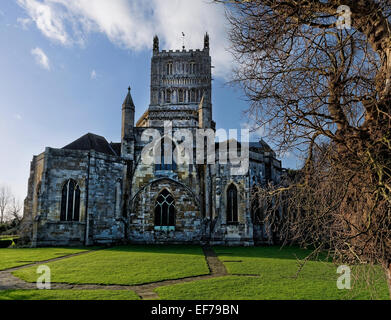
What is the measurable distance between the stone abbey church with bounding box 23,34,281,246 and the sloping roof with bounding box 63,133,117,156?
0.08 metres

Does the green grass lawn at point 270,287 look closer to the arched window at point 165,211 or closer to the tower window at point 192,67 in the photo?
the arched window at point 165,211

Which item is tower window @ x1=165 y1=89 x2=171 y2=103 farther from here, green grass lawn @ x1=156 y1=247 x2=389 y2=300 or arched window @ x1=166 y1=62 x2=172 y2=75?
green grass lawn @ x1=156 y1=247 x2=389 y2=300

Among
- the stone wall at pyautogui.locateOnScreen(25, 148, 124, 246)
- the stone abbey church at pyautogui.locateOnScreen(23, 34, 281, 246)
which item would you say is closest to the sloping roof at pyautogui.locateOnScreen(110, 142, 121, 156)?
the stone abbey church at pyautogui.locateOnScreen(23, 34, 281, 246)

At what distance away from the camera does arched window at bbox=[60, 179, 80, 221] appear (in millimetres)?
21297

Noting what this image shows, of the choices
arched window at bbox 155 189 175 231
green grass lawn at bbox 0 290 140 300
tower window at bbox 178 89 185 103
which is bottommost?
green grass lawn at bbox 0 290 140 300

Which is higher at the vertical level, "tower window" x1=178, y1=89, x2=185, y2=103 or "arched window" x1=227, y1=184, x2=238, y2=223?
"tower window" x1=178, y1=89, x2=185, y2=103

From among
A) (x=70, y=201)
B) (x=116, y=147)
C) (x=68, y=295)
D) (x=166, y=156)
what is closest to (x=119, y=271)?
(x=68, y=295)

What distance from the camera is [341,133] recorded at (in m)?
4.39

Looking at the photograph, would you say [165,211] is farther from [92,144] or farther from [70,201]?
[92,144]

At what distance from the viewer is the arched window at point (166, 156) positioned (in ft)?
78.8

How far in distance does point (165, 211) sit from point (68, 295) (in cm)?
1604

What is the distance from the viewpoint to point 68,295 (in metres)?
7.47

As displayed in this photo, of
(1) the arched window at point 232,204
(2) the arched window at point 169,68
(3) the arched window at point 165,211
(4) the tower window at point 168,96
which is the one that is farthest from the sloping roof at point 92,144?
(2) the arched window at point 169,68

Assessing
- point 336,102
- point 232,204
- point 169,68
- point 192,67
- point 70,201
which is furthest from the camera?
point 169,68
